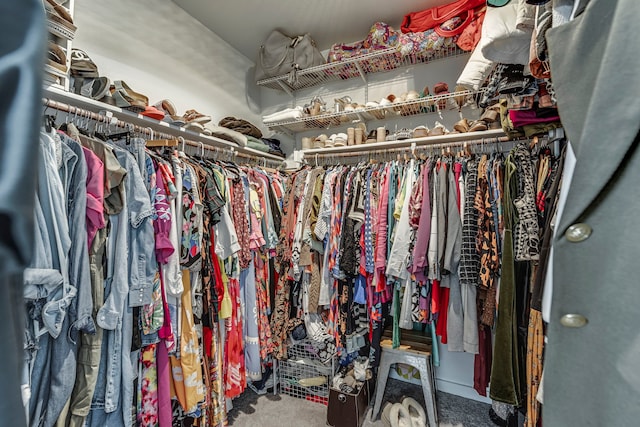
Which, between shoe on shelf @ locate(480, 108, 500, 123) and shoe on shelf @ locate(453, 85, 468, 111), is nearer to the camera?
shoe on shelf @ locate(480, 108, 500, 123)

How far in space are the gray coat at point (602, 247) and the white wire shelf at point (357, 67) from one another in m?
1.76

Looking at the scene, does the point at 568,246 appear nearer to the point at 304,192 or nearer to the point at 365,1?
the point at 304,192

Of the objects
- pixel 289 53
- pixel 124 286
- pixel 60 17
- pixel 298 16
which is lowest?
pixel 124 286

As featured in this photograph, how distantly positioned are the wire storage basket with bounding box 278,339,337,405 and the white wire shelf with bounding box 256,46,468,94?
71.6 inches

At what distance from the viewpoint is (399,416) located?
5.28ft

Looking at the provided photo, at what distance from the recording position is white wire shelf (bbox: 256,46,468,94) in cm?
188

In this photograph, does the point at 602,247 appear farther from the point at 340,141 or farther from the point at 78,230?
the point at 340,141

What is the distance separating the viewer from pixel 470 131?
158 centimetres

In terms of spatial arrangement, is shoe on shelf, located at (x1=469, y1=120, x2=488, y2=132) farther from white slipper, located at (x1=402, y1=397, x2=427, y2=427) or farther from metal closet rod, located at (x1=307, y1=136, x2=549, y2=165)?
white slipper, located at (x1=402, y1=397, x2=427, y2=427)

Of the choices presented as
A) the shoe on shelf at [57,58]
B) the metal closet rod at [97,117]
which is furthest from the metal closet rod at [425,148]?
the shoe on shelf at [57,58]

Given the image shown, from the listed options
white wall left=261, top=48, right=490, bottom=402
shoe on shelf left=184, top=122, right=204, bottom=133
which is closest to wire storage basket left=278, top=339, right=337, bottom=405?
white wall left=261, top=48, right=490, bottom=402

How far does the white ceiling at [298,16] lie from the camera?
5.98 feet

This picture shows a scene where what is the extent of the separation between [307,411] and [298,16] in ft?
8.22

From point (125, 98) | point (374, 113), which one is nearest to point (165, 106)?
point (125, 98)
